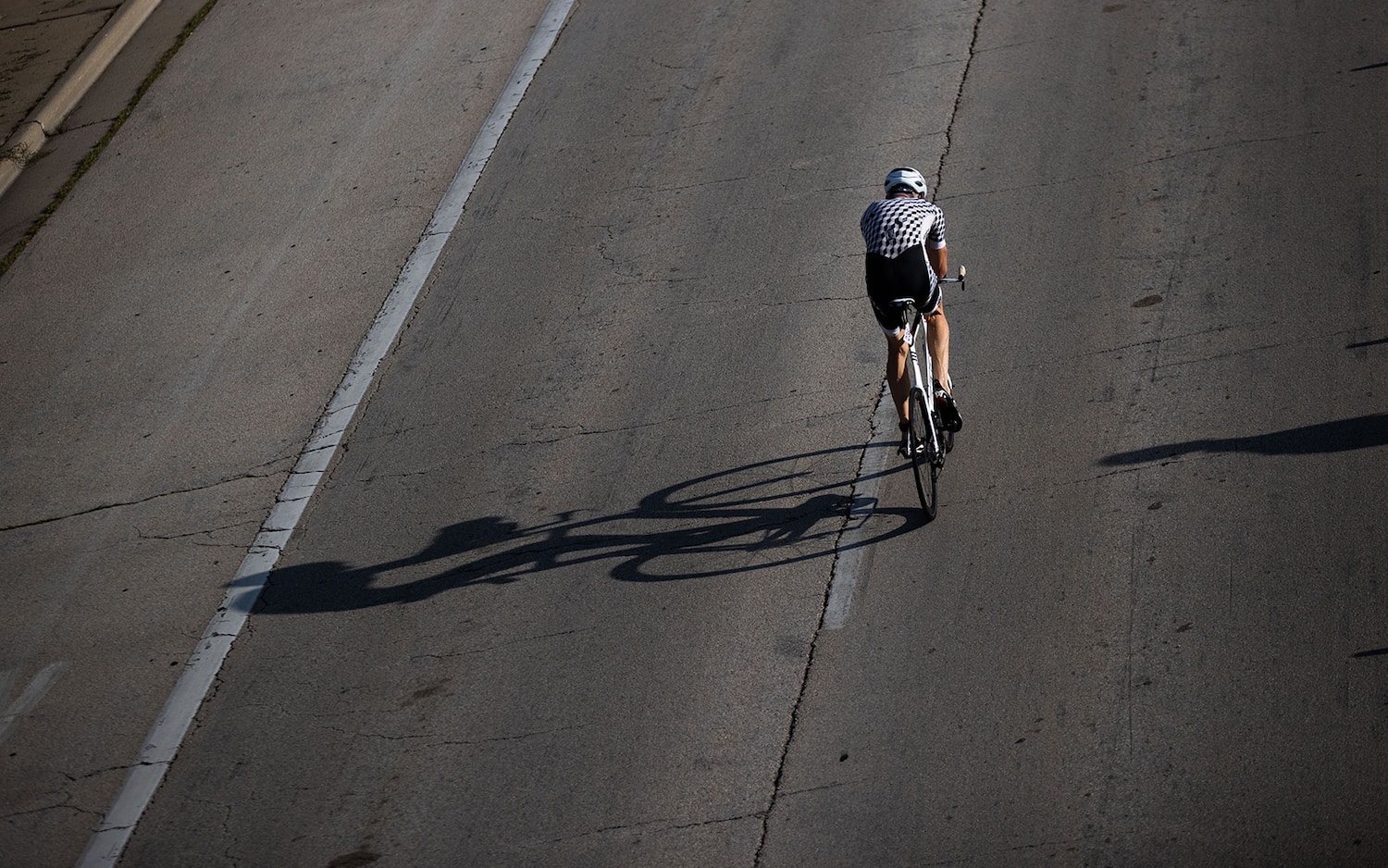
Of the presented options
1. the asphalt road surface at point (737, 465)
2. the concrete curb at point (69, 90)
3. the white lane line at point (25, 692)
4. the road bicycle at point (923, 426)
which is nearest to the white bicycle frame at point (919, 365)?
the road bicycle at point (923, 426)

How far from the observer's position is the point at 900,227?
764 cm

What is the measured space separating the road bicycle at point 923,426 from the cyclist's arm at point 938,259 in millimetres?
164

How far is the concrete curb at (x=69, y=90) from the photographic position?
13.7 metres

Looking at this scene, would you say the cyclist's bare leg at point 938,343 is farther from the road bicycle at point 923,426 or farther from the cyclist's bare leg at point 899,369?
the cyclist's bare leg at point 899,369

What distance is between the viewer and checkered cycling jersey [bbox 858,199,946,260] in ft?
25.1

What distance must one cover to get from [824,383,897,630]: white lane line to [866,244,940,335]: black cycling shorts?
0.97m

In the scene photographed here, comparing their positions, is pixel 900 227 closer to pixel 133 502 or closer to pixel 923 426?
pixel 923 426

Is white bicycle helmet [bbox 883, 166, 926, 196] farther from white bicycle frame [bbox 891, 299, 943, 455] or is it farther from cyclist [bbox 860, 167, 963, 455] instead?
white bicycle frame [bbox 891, 299, 943, 455]

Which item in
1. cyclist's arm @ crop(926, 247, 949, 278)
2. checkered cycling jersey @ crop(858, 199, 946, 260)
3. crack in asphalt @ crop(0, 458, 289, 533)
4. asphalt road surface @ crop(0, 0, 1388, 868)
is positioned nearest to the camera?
asphalt road surface @ crop(0, 0, 1388, 868)

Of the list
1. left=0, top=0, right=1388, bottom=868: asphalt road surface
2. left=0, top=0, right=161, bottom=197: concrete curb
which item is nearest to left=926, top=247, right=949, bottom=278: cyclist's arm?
left=0, top=0, right=1388, bottom=868: asphalt road surface

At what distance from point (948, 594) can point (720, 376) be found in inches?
108

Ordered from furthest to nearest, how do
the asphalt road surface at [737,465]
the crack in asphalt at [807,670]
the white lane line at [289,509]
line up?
the white lane line at [289,509] < the asphalt road surface at [737,465] < the crack in asphalt at [807,670]

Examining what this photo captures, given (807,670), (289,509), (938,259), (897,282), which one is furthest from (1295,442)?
(289,509)

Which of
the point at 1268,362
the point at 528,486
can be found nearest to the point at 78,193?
the point at 528,486
